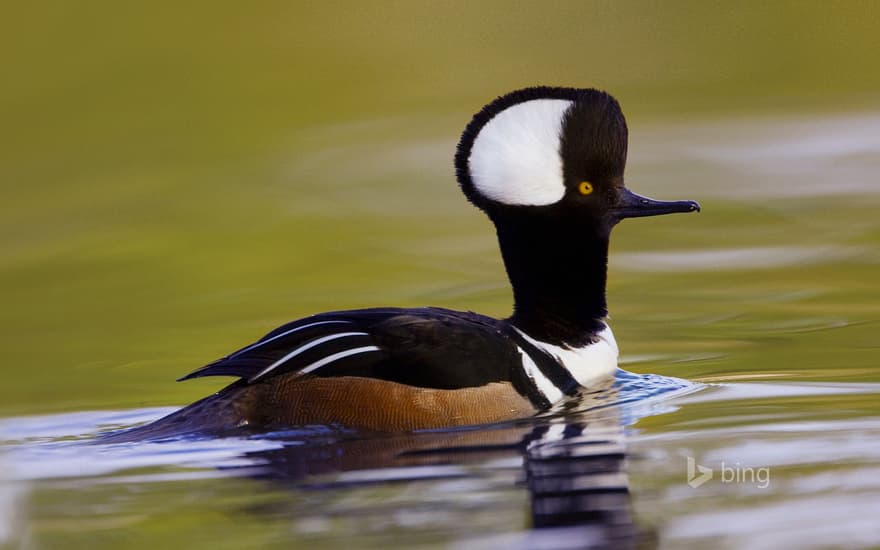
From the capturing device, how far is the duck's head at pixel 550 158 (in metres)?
6.83

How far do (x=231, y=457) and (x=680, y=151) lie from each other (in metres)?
10.2

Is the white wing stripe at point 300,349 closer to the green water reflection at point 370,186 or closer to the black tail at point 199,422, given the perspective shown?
the black tail at point 199,422

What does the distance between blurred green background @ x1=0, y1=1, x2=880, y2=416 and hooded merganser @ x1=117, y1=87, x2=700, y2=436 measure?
131cm

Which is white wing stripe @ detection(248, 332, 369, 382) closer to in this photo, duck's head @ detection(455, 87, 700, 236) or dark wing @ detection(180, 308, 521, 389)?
dark wing @ detection(180, 308, 521, 389)

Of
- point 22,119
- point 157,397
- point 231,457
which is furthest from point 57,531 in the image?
point 22,119

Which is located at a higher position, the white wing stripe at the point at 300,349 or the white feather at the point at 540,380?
the white wing stripe at the point at 300,349

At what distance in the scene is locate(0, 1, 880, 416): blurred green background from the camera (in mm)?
9570

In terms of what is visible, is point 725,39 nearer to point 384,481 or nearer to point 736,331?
point 736,331

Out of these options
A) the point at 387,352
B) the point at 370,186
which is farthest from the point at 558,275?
the point at 370,186
